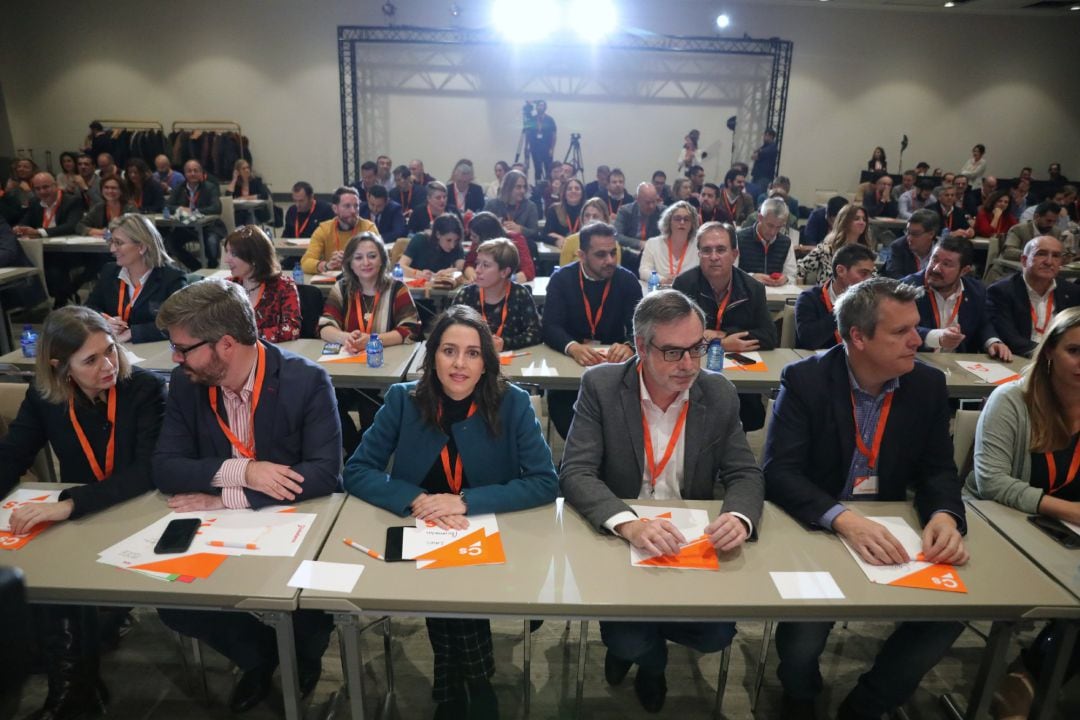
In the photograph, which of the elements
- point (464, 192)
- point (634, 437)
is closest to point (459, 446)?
point (634, 437)

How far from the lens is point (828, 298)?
373 cm

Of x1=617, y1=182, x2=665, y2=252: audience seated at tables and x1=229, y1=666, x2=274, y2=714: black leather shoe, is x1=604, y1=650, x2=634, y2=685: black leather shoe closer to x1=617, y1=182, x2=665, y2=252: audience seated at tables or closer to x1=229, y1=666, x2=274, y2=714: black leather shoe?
x1=229, y1=666, x2=274, y2=714: black leather shoe

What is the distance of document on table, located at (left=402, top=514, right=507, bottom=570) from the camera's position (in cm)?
176

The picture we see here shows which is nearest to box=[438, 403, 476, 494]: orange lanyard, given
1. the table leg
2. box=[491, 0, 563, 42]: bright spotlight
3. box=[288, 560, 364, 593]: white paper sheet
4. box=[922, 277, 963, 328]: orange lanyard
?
box=[288, 560, 364, 593]: white paper sheet

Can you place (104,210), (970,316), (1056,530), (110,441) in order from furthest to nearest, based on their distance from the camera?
Result: (104,210) → (970,316) → (110,441) → (1056,530)

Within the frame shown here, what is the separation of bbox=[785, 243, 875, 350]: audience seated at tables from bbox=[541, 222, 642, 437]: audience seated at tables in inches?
37.7

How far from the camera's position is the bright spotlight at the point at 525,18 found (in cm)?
1155

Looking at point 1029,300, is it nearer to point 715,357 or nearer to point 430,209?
point 715,357

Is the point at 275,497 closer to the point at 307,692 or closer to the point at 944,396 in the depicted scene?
the point at 307,692

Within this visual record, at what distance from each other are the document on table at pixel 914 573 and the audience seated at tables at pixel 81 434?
2134 mm

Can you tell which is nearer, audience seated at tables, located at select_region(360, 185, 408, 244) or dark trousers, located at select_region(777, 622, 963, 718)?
dark trousers, located at select_region(777, 622, 963, 718)

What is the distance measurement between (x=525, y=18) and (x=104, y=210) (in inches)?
302

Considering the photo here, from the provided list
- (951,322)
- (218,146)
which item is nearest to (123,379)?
(951,322)

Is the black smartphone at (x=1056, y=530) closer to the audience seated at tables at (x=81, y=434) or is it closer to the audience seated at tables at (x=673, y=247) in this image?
the audience seated at tables at (x=81, y=434)
